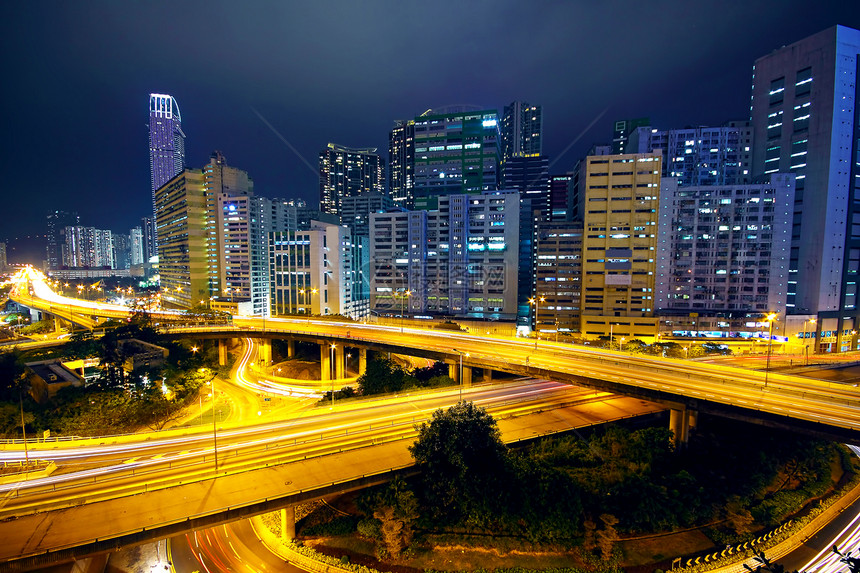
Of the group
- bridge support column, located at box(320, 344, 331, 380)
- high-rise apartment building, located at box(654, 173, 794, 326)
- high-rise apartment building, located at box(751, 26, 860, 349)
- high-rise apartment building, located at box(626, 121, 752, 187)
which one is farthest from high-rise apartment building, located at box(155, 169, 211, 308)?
high-rise apartment building, located at box(751, 26, 860, 349)

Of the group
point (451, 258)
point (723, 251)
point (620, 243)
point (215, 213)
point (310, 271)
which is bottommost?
point (310, 271)

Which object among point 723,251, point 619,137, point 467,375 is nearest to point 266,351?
point 467,375

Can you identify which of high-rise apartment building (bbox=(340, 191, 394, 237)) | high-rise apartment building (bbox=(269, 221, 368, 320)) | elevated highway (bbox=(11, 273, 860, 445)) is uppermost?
high-rise apartment building (bbox=(340, 191, 394, 237))

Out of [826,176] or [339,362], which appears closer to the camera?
[339,362]

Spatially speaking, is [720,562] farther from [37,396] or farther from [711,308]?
[711,308]

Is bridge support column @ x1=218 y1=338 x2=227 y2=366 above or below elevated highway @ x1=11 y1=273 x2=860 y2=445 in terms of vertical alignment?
below

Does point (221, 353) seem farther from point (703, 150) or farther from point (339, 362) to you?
point (703, 150)

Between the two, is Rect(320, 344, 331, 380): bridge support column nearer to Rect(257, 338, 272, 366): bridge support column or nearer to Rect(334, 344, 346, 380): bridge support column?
Rect(334, 344, 346, 380): bridge support column
